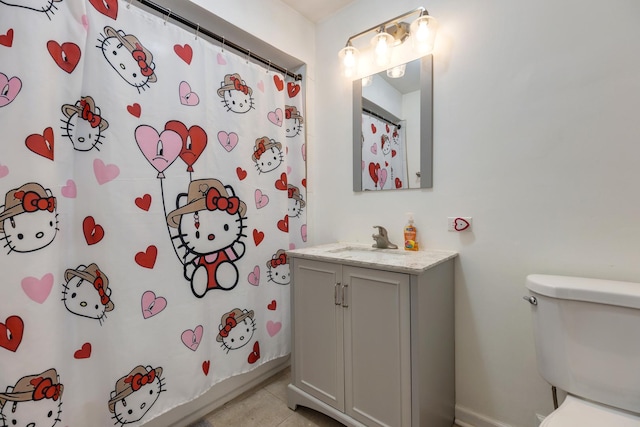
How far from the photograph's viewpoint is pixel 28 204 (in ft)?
2.88

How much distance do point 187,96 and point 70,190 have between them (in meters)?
0.63

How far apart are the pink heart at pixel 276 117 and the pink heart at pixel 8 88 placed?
104 centimetres

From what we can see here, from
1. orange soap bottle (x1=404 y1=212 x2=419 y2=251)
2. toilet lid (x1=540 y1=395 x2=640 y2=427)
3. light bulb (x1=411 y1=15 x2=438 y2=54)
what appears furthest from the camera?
orange soap bottle (x1=404 y1=212 x2=419 y2=251)

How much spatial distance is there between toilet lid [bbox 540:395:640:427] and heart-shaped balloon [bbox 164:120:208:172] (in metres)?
1.65

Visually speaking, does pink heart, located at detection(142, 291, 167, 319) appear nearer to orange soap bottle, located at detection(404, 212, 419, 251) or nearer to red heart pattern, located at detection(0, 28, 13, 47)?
red heart pattern, located at detection(0, 28, 13, 47)

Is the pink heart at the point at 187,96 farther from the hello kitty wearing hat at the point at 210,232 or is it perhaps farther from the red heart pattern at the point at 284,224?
the red heart pattern at the point at 284,224

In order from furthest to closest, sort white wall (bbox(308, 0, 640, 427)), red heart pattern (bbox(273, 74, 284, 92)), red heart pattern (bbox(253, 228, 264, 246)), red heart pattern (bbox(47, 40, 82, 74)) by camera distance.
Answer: red heart pattern (bbox(273, 74, 284, 92))
red heart pattern (bbox(253, 228, 264, 246))
white wall (bbox(308, 0, 640, 427))
red heart pattern (bbox(47, 40, 82, 74))

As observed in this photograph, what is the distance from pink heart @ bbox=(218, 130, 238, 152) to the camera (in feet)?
4.69

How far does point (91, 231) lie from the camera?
105cm

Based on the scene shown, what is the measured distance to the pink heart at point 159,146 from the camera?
1.17 meters

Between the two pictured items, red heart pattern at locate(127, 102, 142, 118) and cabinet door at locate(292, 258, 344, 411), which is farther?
cabinet door at locate(292, 258, 344, 411)

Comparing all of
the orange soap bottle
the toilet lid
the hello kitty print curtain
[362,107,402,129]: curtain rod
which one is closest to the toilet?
the toilet lid

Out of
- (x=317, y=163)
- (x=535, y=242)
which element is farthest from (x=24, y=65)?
(x=535, y=242)

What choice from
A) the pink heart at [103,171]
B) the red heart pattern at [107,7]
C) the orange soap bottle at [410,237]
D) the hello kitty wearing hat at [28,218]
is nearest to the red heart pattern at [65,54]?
the red heart pattern at [107,7]
